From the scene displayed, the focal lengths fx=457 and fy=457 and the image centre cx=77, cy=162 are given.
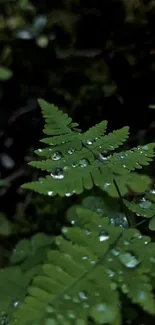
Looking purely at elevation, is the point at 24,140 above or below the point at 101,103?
below

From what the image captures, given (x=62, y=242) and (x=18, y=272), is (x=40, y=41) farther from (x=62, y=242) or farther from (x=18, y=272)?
(x=62, y=242)

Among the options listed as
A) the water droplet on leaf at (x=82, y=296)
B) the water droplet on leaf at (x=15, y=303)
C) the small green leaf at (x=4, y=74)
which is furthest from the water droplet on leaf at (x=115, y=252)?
the small green leaf at (x=4, y=74)

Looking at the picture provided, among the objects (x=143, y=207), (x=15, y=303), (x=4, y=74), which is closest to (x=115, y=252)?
(x=143, y=207)

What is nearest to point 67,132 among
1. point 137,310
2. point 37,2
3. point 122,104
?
point 137,310

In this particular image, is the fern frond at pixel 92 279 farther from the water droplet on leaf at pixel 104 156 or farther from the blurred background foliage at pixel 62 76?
the blurred background foliage at pixel 62 76

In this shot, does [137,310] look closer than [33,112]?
Yes

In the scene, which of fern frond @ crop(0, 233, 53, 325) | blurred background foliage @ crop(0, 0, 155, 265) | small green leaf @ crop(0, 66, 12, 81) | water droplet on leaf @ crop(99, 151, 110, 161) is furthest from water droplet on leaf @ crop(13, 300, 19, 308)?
small green leaf @ crop(0, 66, 12, 81)

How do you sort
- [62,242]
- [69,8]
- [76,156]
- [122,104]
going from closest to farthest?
[62,242] < [76,156] < [122,104] < [69,8]
